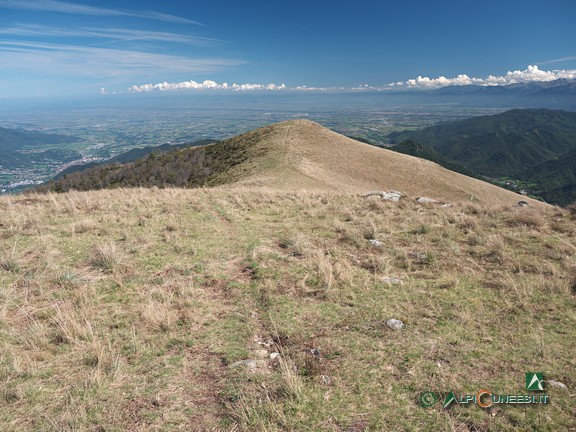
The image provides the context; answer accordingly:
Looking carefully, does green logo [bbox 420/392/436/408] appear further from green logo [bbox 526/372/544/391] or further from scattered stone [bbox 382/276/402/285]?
scattered stone [bbox 382/276/402/285]

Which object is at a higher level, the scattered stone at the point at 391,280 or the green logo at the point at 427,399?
the green logo at the point at 427,399

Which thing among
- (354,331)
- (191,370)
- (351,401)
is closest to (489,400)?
(351,401)

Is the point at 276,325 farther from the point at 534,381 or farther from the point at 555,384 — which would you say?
the point at 555,384

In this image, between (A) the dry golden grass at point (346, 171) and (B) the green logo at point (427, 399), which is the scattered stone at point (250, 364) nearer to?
(B) the green logo at point (427, 399)

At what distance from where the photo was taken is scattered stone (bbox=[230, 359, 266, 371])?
4.71m

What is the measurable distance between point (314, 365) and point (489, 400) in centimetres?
239

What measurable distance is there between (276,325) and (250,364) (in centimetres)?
114

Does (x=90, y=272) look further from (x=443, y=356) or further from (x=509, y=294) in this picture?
(x=509, y=294)

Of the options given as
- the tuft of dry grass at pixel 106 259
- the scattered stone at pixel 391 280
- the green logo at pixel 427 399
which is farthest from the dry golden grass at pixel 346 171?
the green logo at pixel 427 399

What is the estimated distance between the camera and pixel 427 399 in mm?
4062

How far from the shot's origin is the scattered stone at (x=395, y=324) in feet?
18.7

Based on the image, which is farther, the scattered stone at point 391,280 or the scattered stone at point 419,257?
the scattered stone at point 419,257

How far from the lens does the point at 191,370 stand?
4.72 meters

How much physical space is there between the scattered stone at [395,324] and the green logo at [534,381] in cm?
192
